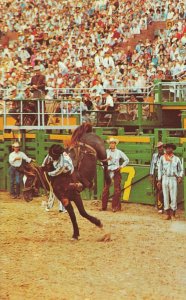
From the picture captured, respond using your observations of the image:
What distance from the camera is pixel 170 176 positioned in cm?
1518

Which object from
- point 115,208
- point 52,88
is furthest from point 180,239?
point 52,88

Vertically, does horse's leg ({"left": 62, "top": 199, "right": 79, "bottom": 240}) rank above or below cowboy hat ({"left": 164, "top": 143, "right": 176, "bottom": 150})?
below

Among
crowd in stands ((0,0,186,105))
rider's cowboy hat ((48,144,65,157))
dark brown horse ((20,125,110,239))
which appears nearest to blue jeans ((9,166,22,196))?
crowd in stands ((0,0,186,105))

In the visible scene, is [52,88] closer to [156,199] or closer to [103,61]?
[103,61]

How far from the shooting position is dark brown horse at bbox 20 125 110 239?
12875 millimetres

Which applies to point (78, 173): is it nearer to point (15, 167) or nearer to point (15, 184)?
point (15, 167)

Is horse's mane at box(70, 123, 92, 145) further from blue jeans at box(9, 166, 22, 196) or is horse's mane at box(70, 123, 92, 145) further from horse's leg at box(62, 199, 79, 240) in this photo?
blue jeans at box(9, 166, 22, 196)

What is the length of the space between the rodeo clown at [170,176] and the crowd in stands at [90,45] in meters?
6.96

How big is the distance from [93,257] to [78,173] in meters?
3.54

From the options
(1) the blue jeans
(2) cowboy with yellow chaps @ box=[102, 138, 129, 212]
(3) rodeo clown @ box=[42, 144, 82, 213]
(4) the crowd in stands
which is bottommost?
(1) the blue jeans

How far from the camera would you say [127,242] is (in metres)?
12.8

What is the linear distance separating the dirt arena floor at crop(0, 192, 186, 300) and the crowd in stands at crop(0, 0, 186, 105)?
685 cm

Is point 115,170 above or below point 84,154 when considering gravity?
below

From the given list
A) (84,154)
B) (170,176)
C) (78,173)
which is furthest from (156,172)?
(78,173)
